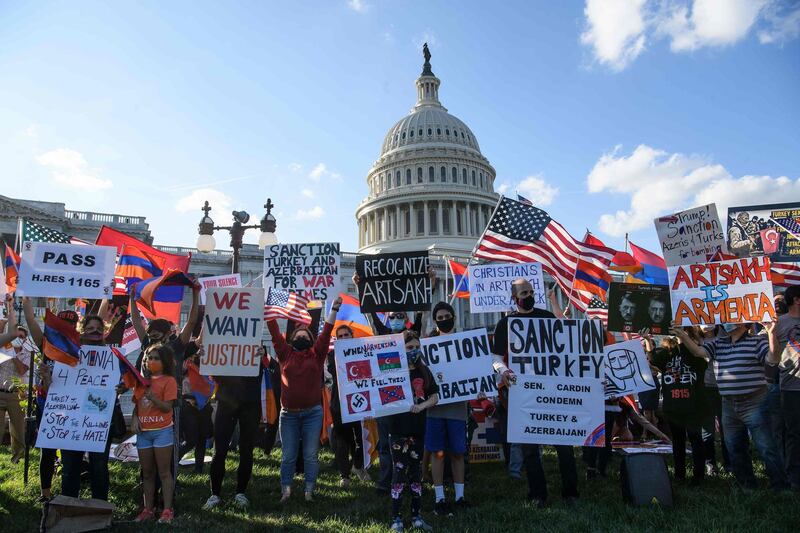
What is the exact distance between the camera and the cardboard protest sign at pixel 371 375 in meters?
5.98

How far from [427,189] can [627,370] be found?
7277cm

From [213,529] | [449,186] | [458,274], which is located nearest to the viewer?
[213,529]

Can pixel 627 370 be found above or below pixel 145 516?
above

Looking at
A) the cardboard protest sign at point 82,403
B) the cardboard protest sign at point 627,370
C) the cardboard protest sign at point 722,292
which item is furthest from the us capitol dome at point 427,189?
the cardboard protest sign at point 82,403

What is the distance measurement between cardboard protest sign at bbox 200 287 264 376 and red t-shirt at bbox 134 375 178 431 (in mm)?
647

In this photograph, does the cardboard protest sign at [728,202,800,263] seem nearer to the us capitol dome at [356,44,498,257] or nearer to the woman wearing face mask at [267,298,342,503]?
the woman wearing face mask at [267,298,342,503]

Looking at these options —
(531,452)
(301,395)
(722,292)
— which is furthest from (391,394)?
(722,292)

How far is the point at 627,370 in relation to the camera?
7996 millimetres

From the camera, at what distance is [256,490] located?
23.6 ft

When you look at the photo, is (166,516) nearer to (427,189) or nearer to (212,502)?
(212,502)

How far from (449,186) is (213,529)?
77181mm

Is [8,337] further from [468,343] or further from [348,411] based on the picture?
[468,343]

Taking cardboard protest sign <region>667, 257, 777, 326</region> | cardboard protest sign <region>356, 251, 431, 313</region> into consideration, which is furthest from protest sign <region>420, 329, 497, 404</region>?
cardboard protest sign <region>667, 257, 777, 326</region>

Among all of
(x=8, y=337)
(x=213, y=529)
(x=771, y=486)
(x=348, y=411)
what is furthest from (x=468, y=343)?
(x=8, y=337)
